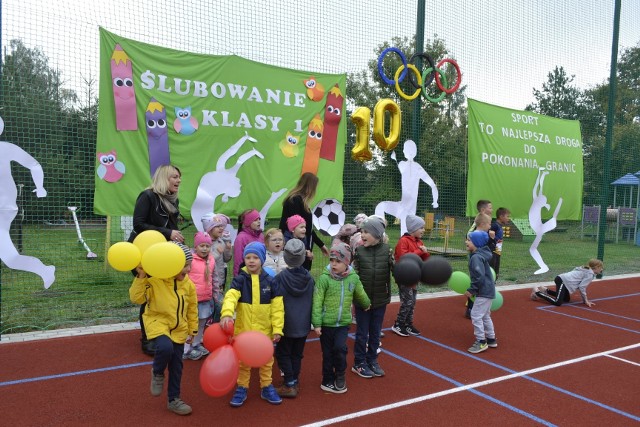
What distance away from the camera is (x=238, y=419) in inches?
135

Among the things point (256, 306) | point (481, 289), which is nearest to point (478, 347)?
point (481, 289)

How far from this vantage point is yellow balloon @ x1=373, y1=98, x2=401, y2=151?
7.52m

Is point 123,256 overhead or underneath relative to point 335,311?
overhead

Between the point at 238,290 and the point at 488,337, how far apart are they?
10.9 feet

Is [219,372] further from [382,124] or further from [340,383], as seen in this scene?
[382,124]

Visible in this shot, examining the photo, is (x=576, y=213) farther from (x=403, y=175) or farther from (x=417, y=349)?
(x=417, y=349)

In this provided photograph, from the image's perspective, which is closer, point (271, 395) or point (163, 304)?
point (163, 304)

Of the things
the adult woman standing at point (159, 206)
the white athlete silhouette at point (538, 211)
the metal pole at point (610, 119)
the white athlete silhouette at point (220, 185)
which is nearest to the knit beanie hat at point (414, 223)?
the adult woman standing at point (159, 206)

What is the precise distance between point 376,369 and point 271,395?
1.18 m

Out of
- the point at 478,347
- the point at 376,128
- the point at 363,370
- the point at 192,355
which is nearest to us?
the point at 363,370

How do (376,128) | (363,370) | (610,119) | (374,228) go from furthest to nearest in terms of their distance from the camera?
(610,119), (376,128), (363,370), (374,228)

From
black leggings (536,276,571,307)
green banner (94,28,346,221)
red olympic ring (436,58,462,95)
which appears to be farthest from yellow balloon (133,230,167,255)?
black leggings (536,276,571,307)

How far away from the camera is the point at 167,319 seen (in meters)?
3.41

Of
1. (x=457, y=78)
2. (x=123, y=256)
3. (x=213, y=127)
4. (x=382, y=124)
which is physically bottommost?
(x=123, y=256)
